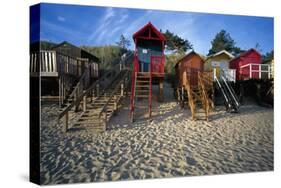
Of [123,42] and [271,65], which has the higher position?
[123,42]

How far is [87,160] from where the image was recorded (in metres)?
5.43

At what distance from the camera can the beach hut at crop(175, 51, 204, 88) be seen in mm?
6861

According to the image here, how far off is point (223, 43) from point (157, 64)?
5.33ft

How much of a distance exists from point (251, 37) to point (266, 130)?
2.23 metres

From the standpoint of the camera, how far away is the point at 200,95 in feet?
24.4

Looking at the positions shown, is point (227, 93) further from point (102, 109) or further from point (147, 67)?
point (102, 109)

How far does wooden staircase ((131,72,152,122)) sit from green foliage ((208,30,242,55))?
162 cm

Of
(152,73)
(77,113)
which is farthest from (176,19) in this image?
(77,113)

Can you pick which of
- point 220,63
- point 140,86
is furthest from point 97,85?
point 220,63

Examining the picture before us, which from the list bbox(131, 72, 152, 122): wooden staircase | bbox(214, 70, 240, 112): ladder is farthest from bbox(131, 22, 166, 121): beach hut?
bbox(214, 70, 240, 112): ladder

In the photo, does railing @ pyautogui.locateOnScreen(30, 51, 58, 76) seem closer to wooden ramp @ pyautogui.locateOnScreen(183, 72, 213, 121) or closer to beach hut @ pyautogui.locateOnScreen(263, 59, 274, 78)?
wooden ramp @ pyautogui.locateOnScreen(183, 72, 213, 121)

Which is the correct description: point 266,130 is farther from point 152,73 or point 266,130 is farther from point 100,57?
point 100,57

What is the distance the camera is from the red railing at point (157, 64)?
7.12m

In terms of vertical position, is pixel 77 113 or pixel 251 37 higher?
pixel 251 37
